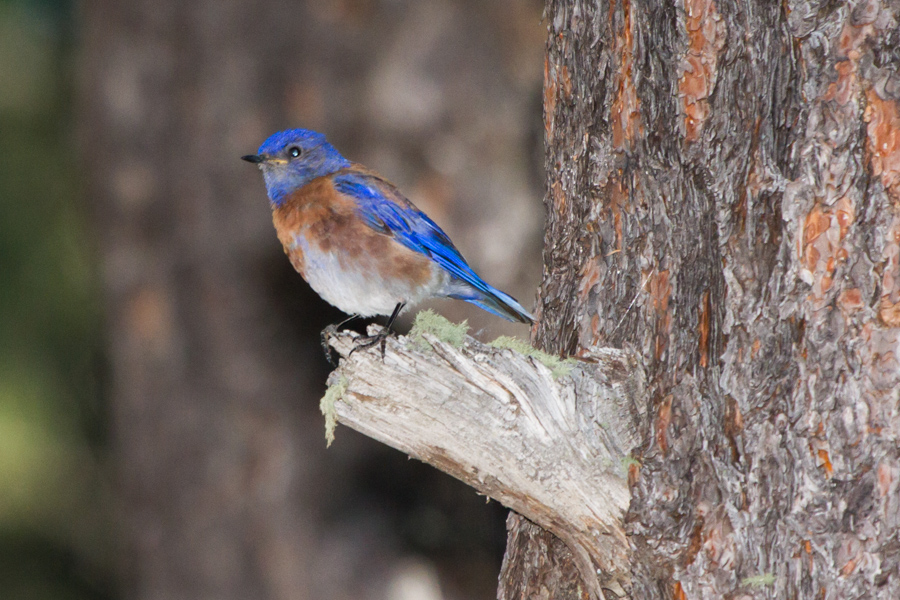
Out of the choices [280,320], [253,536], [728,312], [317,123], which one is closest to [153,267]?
[280,320]

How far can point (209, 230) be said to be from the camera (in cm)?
502

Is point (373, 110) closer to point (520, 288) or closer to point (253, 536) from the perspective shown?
point (520, 288)

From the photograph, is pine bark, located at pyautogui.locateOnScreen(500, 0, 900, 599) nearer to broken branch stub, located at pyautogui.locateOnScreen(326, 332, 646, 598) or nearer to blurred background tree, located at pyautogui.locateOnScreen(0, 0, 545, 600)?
broken branch stub, located at pyautogui.locateOnScreen(326, 332, 646, 598)

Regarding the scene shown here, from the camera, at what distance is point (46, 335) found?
843 cm

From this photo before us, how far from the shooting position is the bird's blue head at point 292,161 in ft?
13.6

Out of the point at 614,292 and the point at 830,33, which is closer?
the point at 830,33

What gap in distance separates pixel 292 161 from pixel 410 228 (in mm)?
663

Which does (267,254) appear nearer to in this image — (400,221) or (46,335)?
(400,221)

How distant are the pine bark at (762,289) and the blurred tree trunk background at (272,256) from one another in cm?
247

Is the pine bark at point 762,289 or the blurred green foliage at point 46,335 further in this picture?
the blurred green foliage at point 46,335

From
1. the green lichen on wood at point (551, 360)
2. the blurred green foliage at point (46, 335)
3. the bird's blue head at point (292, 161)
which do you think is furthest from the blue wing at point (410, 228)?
the blurred green foliage at point (46, 335)

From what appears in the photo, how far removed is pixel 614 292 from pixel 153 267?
133 inches

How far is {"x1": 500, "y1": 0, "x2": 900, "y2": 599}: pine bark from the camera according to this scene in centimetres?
205

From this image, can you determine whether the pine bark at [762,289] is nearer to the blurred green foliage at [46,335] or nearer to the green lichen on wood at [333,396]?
the green lichen on wood at [333,396]
